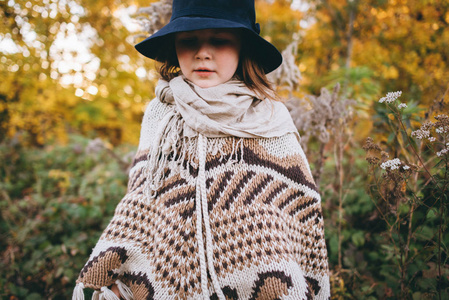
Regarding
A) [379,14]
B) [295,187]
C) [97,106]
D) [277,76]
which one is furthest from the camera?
[97,106]

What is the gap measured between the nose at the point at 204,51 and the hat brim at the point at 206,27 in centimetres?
11

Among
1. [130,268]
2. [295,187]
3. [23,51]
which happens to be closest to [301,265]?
[295,187]

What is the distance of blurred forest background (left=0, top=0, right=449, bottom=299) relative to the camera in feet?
4.97

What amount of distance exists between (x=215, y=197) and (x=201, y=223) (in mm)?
129

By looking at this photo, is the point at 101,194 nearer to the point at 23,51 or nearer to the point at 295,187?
the point at 295,187

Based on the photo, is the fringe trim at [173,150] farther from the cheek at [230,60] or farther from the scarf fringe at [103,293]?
the scarf fringe at [103,293]

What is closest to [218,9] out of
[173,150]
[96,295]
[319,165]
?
[173,150]

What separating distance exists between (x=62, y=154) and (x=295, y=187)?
4084mm

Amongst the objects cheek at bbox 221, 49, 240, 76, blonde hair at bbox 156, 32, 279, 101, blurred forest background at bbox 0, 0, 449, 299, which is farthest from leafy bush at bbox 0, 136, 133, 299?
cheek at bbox 221, 49, 240, 76

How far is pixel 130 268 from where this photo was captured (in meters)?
1.22

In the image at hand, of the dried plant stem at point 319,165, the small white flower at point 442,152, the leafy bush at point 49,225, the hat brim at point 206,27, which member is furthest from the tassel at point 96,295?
the small white flower at point 442,152

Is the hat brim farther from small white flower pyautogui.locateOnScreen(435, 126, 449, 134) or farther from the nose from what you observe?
small white flower pyautogui.locateOnScreen(435, 126, 449, 134)

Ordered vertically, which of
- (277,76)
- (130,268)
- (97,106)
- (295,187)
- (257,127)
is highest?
(97,106)

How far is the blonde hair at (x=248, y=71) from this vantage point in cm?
133
